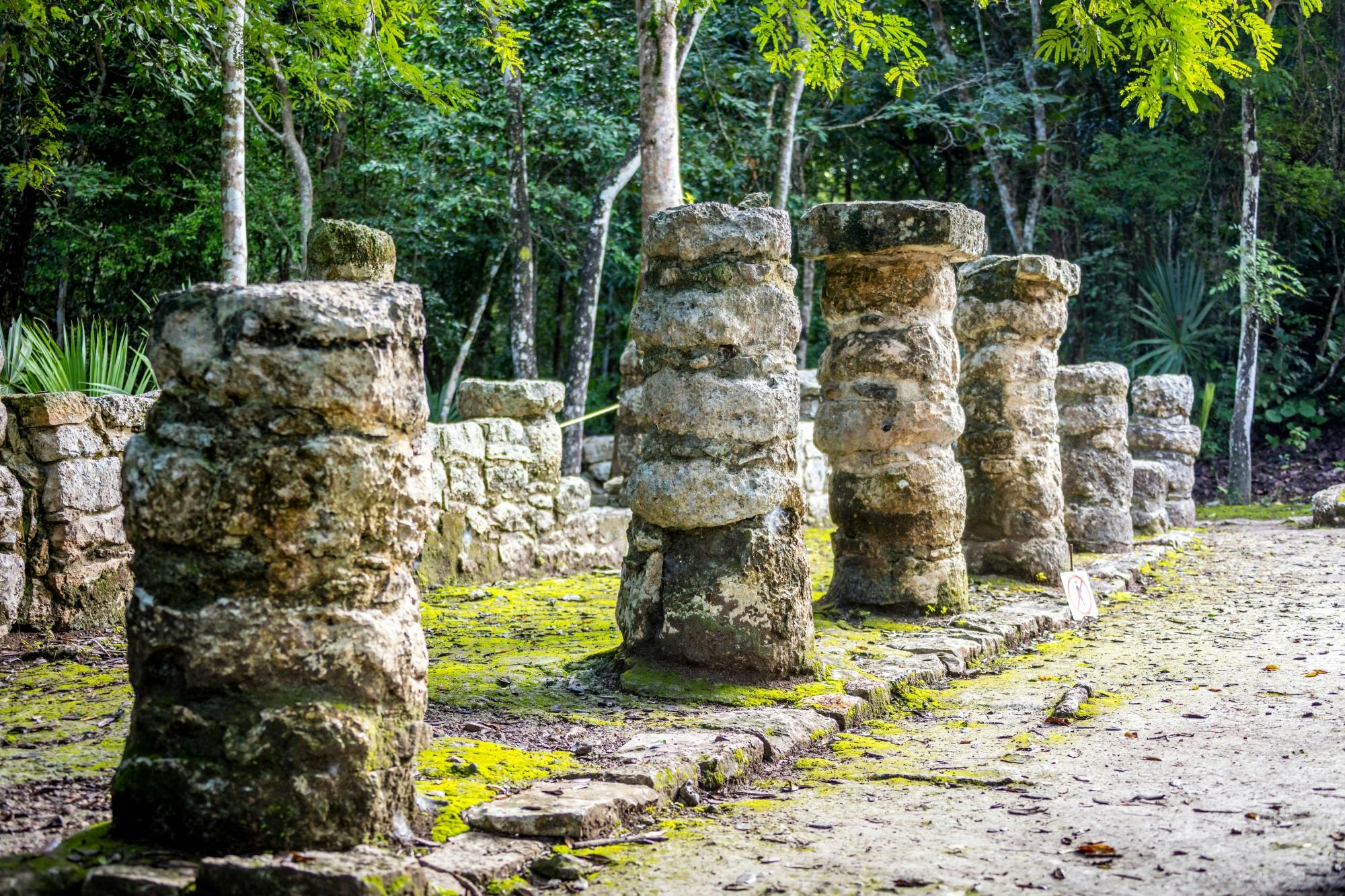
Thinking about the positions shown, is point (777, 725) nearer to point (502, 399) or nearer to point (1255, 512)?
point (502, 399)

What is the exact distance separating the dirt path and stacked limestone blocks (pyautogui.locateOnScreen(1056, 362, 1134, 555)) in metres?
3.33

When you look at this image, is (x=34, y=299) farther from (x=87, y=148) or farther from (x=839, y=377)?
(x=839, y=377)

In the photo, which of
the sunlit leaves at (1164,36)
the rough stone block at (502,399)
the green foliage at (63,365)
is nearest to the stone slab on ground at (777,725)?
the sunlit leaves at (1164,36)

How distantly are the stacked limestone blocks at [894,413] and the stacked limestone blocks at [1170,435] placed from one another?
6.71 metres

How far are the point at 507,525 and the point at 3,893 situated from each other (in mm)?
5601

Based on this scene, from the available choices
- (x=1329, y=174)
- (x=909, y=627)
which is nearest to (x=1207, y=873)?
(x=909, y=627)

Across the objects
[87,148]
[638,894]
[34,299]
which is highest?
[87,148]

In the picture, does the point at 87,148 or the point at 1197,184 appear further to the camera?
→ the point at 1197,184

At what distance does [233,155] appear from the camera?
8.47 m

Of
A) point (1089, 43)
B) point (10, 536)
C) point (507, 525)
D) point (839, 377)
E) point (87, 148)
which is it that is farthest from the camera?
point (87, 148)

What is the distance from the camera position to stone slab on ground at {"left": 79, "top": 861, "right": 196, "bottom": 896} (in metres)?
2.69

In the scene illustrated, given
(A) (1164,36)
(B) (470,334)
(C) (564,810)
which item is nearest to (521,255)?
(B) (470,334)

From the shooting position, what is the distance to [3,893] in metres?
2.64

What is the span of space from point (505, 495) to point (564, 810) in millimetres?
4800
